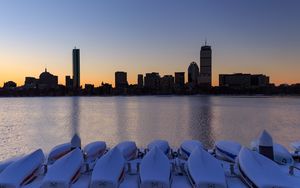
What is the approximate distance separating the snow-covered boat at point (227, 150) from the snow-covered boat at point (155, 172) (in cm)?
455

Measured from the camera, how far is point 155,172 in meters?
11.5

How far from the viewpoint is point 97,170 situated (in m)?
11.6

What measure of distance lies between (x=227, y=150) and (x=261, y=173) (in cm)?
582

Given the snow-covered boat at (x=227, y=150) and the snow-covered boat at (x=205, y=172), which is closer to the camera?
the snow-covered boat at (x=205, y=172)

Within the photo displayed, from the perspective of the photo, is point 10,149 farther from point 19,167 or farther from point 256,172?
point 256,172

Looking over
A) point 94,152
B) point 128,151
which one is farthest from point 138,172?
point 94,152

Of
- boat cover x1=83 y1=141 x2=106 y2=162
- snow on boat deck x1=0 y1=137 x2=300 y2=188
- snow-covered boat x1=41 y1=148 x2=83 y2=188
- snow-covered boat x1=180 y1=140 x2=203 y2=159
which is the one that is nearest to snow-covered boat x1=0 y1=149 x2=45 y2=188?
snow on boat deck x1=0 y1=137 x2=300 y2=188

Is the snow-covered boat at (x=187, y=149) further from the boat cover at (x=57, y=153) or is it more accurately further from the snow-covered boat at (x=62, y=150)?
the boat cover at (x=57, y=153)

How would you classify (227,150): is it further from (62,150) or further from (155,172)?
(62,150)

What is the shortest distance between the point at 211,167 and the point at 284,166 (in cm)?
448

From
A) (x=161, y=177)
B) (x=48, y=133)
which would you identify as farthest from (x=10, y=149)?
(x=161, y=177)

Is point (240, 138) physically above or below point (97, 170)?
below

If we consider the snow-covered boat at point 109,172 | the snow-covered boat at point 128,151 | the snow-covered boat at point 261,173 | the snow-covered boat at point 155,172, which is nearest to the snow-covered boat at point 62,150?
the snow-covered boat at point 128,151

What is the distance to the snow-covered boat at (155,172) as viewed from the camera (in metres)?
10.9
